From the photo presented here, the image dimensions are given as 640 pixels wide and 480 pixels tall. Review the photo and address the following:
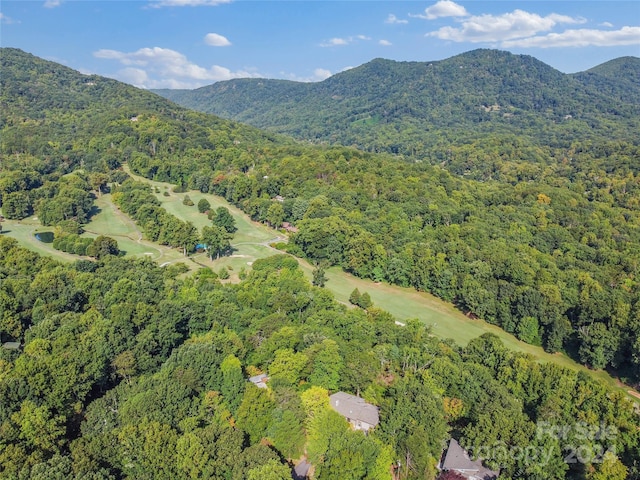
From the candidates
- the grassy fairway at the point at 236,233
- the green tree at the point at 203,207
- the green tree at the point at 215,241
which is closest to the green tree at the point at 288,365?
the grassy fairway at the point at 236,233

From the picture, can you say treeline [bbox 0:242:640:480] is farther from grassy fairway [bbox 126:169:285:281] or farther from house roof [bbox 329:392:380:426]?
grassy fairway [bbox 126:169:285:281]

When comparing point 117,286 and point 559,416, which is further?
point 117,286

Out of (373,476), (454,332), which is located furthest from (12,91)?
(373,476)

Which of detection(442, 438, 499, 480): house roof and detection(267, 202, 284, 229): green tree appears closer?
detection(442, 438, 499, 480): house roof

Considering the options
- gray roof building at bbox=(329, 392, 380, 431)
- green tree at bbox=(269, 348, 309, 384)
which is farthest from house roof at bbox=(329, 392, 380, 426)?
green tree at bbox=(269, 348, 309, 384)

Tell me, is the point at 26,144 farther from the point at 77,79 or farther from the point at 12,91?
the point at 77,79

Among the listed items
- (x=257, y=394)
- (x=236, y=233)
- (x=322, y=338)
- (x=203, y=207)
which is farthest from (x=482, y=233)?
(x=257, y=394)

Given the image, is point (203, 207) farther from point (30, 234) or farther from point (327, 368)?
point (327, 368)
